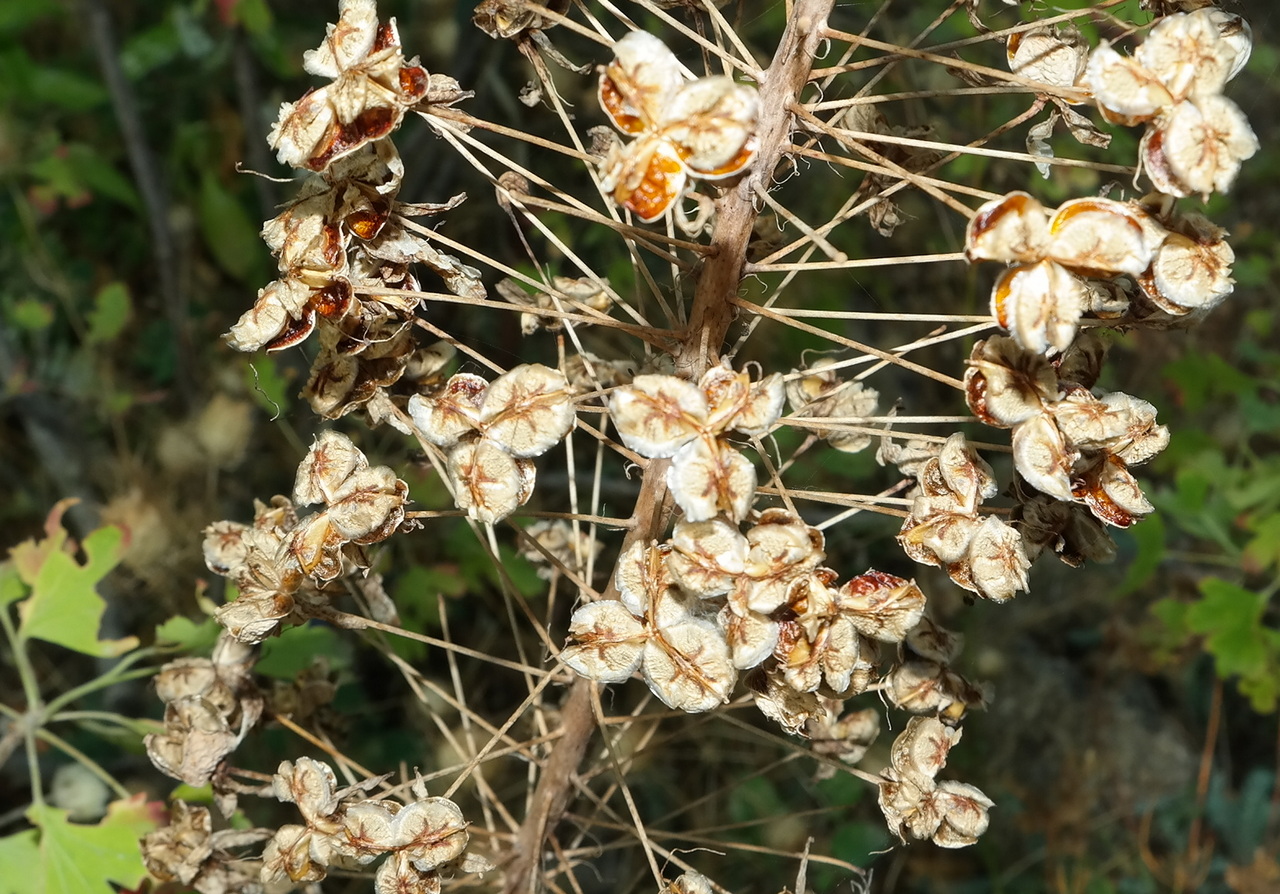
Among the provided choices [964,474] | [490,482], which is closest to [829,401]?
[964,474]

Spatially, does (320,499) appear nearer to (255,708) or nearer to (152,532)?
(255,708)

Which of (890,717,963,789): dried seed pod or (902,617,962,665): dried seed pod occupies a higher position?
(902,617,962,665): dried seed pod

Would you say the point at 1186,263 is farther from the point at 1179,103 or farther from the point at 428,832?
the point at 428,832

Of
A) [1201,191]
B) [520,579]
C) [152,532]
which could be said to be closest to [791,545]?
[1201,191]

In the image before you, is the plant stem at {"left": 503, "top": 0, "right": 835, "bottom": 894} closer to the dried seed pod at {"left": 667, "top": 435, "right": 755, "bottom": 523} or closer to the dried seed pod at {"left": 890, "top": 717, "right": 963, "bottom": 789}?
the dried seed pod at {"left": 667, "top": 435, "right": 755, "bottom": 523}

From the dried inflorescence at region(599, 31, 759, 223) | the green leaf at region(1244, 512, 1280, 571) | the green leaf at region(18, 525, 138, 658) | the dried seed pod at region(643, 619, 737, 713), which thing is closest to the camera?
the dried inflorescence at region(599, 31, 759, 223)

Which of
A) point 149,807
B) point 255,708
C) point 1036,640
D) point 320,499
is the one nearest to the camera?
point 320,499

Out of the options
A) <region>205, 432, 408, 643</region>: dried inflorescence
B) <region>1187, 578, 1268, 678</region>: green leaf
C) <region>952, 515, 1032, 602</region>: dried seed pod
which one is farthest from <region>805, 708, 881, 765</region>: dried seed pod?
<region>1187, 578, 1268, 678</region>: green leaf
